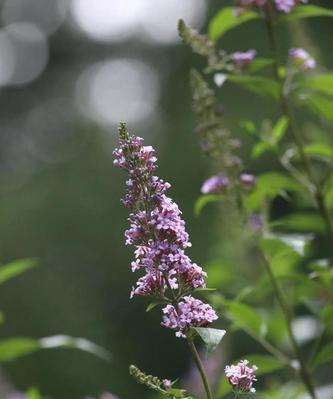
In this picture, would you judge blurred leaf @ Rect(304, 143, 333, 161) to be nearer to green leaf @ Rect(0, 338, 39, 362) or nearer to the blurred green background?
green leaf @ Rect(0, 338, 39, 362)

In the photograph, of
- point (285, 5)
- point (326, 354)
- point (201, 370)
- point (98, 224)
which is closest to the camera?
point (201, 370)

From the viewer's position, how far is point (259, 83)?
307 centimetres

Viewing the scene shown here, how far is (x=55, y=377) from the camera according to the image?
34.8 ft

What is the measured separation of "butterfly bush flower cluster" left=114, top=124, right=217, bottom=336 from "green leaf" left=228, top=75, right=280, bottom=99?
1294mm

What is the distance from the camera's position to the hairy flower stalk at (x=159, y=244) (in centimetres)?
171

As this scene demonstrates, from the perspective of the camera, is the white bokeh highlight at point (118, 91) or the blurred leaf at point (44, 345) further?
the white bokeh highlight at point (118, 91)

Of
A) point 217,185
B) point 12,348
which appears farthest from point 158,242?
point 12,348

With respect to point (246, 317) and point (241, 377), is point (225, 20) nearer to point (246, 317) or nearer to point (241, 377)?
point (246, 317)

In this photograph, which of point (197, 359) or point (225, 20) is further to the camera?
point (225, 20)

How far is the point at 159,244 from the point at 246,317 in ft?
4.94

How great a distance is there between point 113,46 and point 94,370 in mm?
15609

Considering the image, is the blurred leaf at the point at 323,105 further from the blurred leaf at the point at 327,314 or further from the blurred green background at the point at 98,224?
the blurred green background at the point at 98,224

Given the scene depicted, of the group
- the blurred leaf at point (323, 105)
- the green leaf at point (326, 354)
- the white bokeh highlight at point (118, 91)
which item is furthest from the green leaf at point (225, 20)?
the white bokeh highlight at point (118, 91)

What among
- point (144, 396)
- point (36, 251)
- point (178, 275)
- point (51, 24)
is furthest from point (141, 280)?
point (51, 24)
